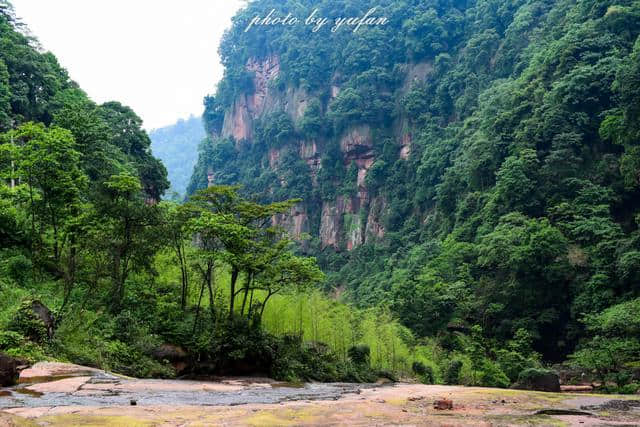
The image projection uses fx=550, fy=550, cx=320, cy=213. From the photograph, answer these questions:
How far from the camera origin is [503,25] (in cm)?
6750

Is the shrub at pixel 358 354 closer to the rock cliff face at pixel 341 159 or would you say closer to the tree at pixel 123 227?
the tree at pixel 123 227

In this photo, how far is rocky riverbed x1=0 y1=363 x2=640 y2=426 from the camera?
7.59 metres

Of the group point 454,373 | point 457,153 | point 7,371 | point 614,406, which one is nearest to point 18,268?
point 7,371

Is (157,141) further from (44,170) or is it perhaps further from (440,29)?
(44,170)

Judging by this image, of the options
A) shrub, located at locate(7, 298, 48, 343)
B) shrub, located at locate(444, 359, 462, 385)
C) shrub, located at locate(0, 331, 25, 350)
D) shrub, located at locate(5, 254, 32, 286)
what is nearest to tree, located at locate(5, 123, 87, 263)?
shrub, located at locate(5, 254, 32, 286)

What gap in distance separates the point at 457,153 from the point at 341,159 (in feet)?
82.1

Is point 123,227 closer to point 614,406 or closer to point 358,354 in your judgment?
point 358,354

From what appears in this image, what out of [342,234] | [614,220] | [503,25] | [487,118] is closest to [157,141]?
[342,234]

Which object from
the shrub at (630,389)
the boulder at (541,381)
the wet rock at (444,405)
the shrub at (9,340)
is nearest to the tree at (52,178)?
the shrub at (9,340)

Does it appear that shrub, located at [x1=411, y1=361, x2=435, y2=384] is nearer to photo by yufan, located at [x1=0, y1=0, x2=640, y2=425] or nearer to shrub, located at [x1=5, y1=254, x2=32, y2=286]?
photo by yufan, located at [x1=0, y1=0, x2=640, y2=425]

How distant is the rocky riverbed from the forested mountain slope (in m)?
17.4

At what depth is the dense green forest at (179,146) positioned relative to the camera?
131587 mm

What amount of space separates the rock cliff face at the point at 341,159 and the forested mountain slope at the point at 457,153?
27cm

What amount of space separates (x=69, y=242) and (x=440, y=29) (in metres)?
65.2
